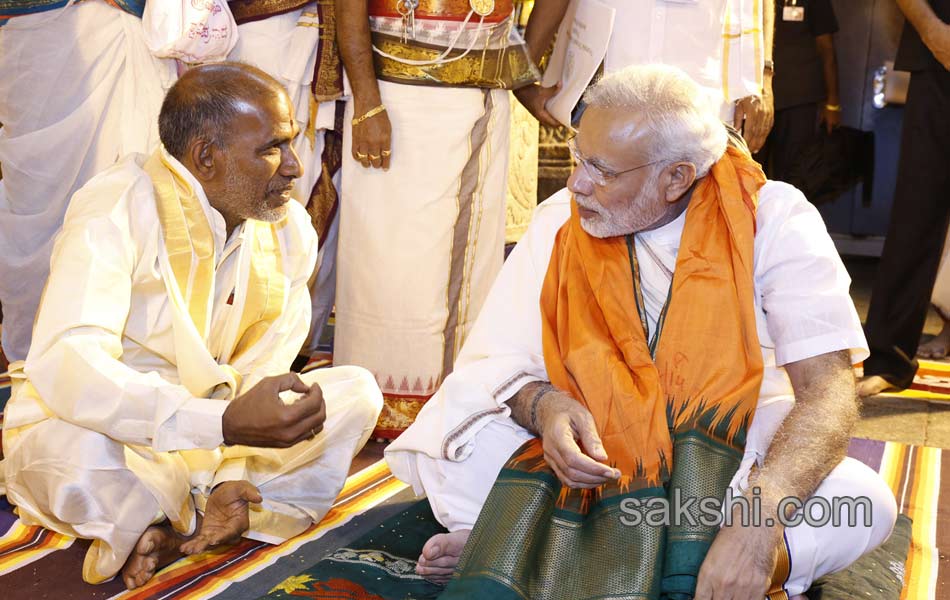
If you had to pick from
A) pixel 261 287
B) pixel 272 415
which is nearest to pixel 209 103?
pixel 261 287

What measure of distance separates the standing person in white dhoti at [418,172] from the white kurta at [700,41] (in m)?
0.32

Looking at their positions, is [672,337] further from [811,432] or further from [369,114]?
[369,114]

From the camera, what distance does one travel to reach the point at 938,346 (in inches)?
202

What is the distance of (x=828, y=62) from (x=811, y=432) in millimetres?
4937

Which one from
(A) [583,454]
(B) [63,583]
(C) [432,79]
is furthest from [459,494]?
(C) [432,79]

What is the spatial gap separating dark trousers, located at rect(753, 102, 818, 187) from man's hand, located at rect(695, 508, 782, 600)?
490 centimetres

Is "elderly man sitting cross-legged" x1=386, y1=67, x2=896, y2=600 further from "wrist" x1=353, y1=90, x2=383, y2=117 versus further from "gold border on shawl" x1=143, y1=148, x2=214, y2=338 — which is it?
"wrist" x1=353, y1=90, x2=383, y2=117

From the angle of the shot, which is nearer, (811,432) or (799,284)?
(811,432)

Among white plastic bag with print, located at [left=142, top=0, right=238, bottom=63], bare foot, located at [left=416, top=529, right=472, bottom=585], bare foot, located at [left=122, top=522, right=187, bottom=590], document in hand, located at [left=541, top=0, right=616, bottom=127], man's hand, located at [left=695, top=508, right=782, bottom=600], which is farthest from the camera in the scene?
document in hand, located at [left=541, top=0, right=616, bottom=127]

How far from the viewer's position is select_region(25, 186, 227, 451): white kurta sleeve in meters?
2.51

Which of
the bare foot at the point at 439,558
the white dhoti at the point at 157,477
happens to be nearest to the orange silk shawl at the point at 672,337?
the bare foot at the point at 439,558

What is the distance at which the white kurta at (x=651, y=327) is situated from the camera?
7.72ft

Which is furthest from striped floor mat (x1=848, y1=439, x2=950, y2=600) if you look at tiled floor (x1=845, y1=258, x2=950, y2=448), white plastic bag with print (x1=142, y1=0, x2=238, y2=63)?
white plastic bag with print (x1=142, y1=0, x2=238, y2=63)

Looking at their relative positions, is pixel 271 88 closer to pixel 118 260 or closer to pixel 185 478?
pixel 118 260
